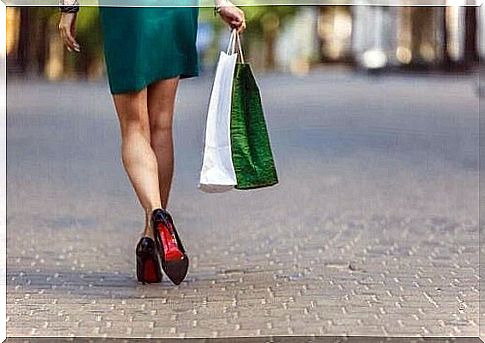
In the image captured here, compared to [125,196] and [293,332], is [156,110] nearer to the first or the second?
[293,332]

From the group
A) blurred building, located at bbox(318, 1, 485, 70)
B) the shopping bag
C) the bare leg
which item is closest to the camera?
the shopping bag

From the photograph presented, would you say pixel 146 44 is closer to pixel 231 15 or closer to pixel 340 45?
pixel 231 15

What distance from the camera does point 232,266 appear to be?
7121 mm

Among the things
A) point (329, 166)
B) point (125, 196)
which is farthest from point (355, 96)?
point (125, 196)

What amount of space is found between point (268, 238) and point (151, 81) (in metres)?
2.67

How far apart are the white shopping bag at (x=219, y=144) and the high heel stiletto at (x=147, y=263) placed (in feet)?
2.02

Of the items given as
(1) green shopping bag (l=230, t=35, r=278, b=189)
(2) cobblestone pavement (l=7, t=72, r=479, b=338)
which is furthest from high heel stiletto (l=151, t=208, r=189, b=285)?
(1) green shopping bag (l=230, t=35, r=278, b=189)

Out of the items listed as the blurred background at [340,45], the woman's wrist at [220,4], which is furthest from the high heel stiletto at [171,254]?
the blurred background at [340,45]

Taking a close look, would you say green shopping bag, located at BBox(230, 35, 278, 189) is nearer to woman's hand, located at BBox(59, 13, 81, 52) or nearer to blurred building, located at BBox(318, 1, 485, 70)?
woman's hand, located at BBox(59, 13, 81, 52)

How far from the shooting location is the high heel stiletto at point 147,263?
6.18 m

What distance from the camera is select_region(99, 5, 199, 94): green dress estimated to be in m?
5.69

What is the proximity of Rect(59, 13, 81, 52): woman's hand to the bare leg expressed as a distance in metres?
0.42

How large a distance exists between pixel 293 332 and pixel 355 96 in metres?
20.6

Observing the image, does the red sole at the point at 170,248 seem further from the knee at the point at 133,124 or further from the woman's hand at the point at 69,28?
the woman's hand at the point at 69,28
